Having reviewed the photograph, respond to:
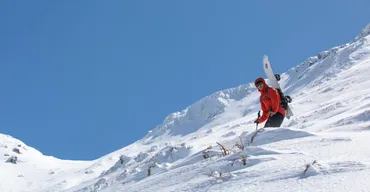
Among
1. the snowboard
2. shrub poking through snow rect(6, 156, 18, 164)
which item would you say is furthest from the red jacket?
shrub poking through snow rect(6, 156, 18, 164)

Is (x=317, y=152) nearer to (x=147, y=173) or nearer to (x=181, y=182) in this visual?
(x=181, y=182)

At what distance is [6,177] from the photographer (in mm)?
44656

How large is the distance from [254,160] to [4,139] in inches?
2616

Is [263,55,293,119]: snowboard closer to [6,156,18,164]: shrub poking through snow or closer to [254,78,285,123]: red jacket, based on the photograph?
[254,78,285,123]: red jacket

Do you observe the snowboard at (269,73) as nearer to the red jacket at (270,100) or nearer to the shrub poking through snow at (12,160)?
the red jacket at (270,100)

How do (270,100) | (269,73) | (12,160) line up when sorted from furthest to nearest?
(12,160) → (269,73) → (270,100)

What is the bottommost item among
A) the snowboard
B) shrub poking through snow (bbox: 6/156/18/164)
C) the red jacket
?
the red jacket

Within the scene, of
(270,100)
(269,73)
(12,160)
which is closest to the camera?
(270,100)

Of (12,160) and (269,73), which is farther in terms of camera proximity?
(12,160)

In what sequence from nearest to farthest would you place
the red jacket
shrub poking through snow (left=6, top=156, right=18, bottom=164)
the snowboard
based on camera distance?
1. the red jacket
2. the snowboard
3. shrub poking through snow (left=6, top=156, right=18, bottom=164)

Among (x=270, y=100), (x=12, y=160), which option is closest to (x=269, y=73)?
(x=270, y=100)

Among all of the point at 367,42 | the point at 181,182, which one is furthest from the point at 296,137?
the point at 367,42

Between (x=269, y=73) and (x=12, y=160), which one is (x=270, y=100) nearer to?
(x=269, y=73)

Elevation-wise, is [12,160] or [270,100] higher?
[12,160]
